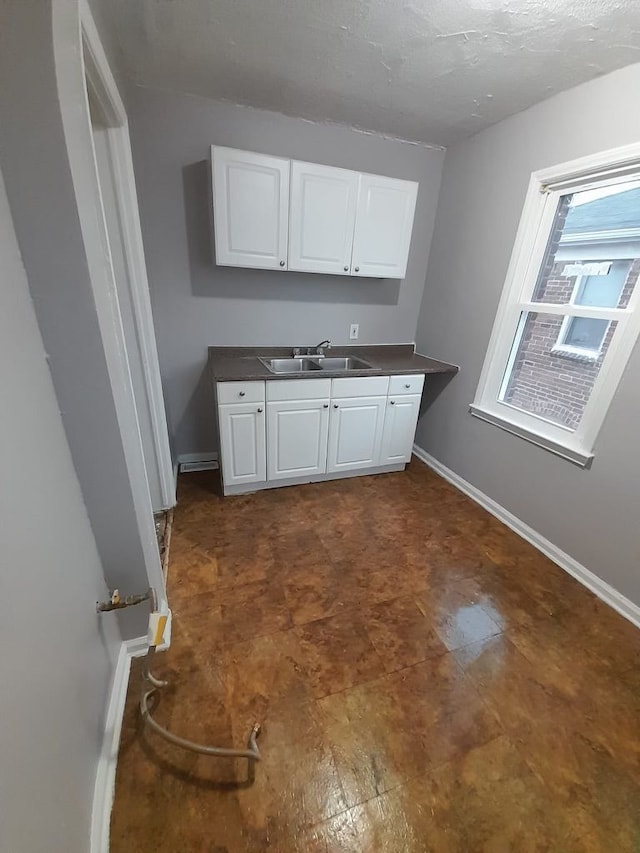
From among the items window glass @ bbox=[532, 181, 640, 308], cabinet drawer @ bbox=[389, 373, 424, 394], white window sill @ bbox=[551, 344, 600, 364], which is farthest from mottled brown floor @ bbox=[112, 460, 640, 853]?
window glass @ bbox=[532, 181, 640, 308]

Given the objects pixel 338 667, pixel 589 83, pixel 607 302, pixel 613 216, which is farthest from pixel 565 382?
pixel 338 667

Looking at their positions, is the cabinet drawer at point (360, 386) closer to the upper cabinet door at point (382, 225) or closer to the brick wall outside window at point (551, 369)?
the upper cabinet door at point (382, 225)

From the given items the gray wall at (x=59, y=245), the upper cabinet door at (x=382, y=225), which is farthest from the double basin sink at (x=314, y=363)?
the gray wall at (x=59, y=245)

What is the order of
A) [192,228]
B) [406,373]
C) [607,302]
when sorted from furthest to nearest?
[406,373] → [192,228] → [607,302]

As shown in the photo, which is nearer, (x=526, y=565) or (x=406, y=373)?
(x=526, y=565)

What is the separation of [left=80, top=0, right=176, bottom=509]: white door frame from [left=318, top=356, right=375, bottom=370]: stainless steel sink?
1210mm

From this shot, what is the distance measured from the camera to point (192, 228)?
6.98 feet

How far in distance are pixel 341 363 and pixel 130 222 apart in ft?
5.21

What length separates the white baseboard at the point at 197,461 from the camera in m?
2.60

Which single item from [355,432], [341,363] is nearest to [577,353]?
[355,432]

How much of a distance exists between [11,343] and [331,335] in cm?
216

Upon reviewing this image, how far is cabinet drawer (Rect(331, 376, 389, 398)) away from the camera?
7.41 ft

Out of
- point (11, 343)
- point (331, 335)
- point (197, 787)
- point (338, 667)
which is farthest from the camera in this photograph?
point (331, 335)

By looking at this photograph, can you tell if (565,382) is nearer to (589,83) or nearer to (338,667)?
(589,83)
